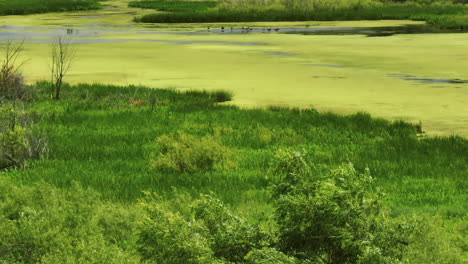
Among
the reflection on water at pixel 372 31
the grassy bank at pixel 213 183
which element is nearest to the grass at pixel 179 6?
the reflection on water at pixel 372 31

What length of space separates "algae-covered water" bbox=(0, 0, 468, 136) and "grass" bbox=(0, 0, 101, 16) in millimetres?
26754

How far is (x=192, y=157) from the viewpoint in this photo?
1398 centimetres

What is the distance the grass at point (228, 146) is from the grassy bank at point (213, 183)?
0.04m

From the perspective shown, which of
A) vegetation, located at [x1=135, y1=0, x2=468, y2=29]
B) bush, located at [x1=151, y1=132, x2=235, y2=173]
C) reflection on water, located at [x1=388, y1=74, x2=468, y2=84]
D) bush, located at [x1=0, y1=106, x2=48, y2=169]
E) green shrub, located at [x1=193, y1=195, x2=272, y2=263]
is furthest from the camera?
vegetation, located at [x1=135, y1=0, x2=468, y2=29]

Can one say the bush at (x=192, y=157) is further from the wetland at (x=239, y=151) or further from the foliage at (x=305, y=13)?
the foliage at (x=305, y=13)

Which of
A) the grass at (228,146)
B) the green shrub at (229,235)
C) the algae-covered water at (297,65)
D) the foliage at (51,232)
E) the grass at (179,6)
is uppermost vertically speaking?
the green shrub at (229,235)

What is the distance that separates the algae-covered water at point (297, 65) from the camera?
2350cm

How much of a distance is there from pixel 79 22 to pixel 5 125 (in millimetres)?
56676

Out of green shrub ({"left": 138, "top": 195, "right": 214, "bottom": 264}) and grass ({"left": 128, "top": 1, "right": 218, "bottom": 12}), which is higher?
green shrub ({"left": 138, "top": 195, "right": 214, "bottom": 264})

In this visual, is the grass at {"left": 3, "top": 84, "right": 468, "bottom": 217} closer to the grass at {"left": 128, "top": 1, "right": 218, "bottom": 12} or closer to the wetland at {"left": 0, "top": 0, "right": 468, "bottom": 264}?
the wetland at {"left": 0, "top": 0, "right": 468, "bottom": 264}

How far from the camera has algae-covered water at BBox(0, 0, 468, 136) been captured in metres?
23.5

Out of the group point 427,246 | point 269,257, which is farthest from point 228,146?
point 269,257

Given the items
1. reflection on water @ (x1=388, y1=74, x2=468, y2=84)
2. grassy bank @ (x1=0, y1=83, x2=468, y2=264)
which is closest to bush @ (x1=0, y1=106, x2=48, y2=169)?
grassy bank @ (x1=0, y1=83, x2=468, y2=264)

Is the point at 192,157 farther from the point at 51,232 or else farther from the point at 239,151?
the point at 51,232
